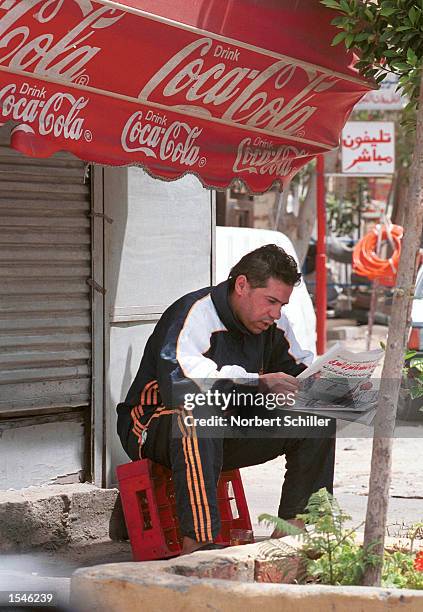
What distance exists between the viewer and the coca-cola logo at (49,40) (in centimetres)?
430

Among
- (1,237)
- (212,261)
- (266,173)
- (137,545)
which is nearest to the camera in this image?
(137,545)

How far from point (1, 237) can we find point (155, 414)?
1256 mm

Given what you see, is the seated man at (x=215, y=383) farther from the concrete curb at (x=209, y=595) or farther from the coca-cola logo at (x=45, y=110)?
the concrete curb at (x=209, y=595)

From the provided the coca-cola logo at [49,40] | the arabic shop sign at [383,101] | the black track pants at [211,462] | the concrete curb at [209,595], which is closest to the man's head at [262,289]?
the black track pants at [211,462]

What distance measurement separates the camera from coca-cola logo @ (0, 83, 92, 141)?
4438 millimetres

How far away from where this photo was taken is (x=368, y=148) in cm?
1573

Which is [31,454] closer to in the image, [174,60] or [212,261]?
[212,261]

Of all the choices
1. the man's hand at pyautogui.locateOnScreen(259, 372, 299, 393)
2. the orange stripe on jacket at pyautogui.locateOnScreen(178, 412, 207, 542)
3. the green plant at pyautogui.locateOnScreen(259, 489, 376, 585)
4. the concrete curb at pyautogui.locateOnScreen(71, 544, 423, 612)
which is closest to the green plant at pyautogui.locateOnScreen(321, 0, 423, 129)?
the man's hand at pyautogui.locateOnScreen(259, 372, 299, 393)

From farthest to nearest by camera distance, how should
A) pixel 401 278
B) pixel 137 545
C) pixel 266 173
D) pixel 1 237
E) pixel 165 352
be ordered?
pixel 266 173 < pixel 1 237 < pixel 137 545 < pixel 165 352 < pixel 401 278

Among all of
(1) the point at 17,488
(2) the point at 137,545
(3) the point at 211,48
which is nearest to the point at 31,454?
(1) the point at 17,488

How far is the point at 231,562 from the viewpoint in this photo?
145 inches

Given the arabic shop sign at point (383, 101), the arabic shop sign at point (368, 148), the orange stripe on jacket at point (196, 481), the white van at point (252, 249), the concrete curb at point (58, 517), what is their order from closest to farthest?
the orange stripe on jacket at point (196, 481) < the concrete curb at point (58, 517) < the white van at point (252, 249) < the arabic shop sign at point (368, 148) < the arabic shop sign at point (383, 101)

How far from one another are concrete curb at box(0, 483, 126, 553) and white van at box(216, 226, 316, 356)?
231 cm

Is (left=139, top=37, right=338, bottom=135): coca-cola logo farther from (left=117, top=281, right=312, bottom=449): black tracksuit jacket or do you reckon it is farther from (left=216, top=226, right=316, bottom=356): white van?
(left=216, top=226, right=316, bottom=356): white van
